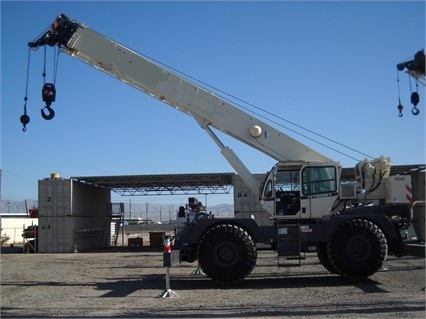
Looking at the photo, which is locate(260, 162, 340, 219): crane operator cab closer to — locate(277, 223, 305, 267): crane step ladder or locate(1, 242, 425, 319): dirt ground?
locate(277, 223, 305, 267): crane step ladder

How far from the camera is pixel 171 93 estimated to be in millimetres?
15852

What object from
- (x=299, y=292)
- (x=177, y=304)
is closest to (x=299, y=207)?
(x=299, y=292)

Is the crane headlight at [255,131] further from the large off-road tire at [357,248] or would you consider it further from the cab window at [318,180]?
the large off-road tire at [357,248]

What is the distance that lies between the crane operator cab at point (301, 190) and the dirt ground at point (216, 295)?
6.57 feet

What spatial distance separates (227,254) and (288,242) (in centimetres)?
177

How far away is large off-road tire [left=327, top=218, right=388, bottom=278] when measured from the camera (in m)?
13.9

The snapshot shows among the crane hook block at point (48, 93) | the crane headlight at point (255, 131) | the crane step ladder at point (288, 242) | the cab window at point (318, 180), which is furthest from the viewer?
the crane headlight at point (255, 131)

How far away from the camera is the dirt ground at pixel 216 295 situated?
33.4ft

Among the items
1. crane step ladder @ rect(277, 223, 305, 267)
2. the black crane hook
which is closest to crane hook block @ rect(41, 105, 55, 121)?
the black crane hook

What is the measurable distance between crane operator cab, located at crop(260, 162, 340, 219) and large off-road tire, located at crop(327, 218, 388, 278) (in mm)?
934

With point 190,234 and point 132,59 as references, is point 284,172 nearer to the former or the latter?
point 190,234

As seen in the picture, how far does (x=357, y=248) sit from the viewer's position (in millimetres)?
14023

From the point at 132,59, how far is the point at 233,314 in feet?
29.0

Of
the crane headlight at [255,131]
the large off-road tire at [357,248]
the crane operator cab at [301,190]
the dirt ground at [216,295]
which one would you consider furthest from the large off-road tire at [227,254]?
the crane headlight at [255,131]
